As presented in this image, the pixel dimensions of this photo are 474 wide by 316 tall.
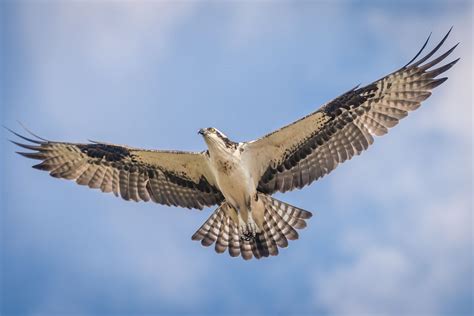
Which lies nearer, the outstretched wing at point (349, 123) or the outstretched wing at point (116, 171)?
the outstretched wing at point (349, 123)

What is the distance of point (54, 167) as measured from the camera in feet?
58.5

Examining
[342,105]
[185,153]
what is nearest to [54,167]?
[185,153]

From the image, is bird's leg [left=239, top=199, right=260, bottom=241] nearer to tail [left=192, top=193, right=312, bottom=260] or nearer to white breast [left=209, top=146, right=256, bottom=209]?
tail [left=192, top=193, right=312, bottom=260]

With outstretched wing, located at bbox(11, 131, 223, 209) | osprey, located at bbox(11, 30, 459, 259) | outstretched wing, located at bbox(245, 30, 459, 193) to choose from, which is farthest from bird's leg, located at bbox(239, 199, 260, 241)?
outstretched wing, located at bbox(245, 30, 459, 193)

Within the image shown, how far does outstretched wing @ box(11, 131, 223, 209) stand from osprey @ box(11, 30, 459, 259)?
0.02 m

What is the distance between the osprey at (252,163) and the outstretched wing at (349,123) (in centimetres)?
2

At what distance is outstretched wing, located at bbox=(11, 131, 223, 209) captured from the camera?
1778cm

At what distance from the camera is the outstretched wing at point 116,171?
17.8 meters

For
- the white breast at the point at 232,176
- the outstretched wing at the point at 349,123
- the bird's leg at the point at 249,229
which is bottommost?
the bird's leg at the point at 249,229

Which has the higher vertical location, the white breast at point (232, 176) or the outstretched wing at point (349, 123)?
the outstretched wing at point (349, 123)

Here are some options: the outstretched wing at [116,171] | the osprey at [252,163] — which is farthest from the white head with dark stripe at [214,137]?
the outstretched wing at [116,171]

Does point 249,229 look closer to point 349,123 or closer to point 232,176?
point 232,176

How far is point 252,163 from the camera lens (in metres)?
17.4

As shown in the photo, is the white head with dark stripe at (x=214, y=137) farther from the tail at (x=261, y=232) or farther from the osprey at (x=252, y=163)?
the tail at (x=261, y=232)
